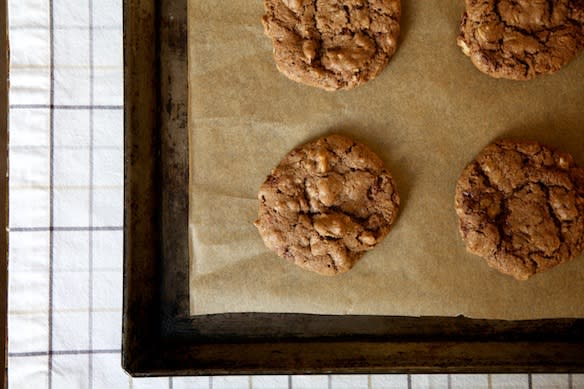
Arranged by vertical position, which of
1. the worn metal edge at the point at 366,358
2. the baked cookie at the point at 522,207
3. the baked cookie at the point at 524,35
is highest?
the baked cookie at the point at 524,35


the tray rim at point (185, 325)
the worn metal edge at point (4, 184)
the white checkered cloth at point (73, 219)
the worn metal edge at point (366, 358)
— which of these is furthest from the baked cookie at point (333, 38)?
the worn metal edge at point (4, 184)

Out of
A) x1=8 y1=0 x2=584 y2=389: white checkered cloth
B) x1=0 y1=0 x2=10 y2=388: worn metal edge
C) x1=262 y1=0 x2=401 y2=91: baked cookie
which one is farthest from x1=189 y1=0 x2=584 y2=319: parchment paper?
x1=0 y1=0 x2=10 y2=388: worn metal edge

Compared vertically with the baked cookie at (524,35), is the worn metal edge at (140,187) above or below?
below

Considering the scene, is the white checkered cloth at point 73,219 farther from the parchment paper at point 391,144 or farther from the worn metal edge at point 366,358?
the parchment paper at point 391,144

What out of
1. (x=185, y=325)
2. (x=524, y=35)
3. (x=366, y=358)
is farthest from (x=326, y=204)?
(x=524, y=35)

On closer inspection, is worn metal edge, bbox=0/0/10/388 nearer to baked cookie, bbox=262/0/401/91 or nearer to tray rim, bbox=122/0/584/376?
tray rim, bbox=122/0/584/376

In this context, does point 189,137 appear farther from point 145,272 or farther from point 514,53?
point 514,53

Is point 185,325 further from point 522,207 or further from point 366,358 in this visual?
point 522,207
